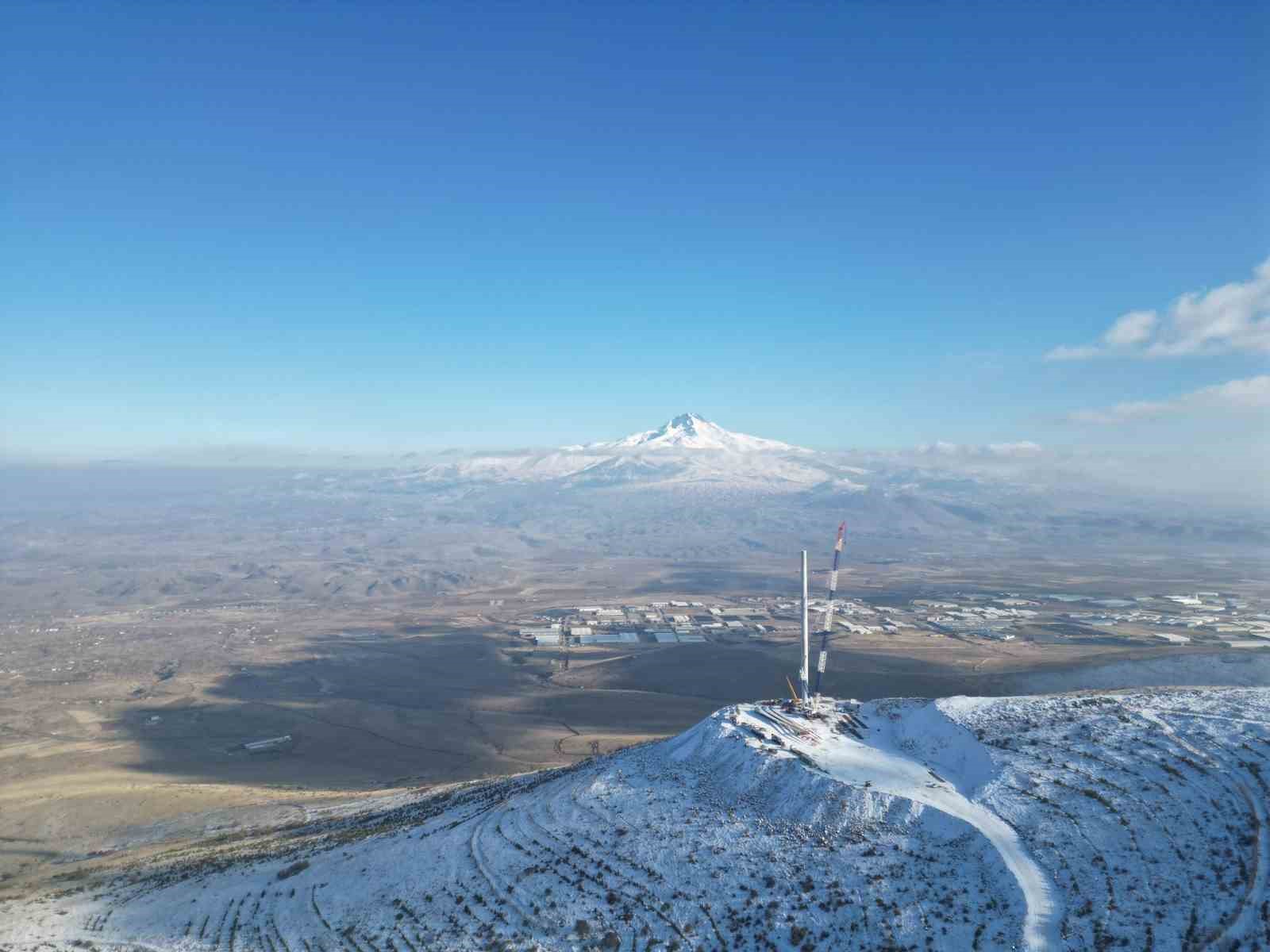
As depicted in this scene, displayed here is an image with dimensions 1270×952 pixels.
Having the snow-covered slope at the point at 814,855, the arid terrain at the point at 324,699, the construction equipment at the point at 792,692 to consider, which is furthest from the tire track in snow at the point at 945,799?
the arid terrain at the point at 324,699

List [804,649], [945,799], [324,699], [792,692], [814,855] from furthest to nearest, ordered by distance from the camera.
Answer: [324,699] < [792,692] < [804,649] < [945,799] < [814,855]

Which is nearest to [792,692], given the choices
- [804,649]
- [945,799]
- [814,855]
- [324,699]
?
[804,649]

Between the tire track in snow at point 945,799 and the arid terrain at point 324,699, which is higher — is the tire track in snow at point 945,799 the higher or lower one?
the higher one

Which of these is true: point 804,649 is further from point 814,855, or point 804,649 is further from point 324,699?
point 324,699

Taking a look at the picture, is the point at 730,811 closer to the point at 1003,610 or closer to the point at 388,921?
the point at 388,921

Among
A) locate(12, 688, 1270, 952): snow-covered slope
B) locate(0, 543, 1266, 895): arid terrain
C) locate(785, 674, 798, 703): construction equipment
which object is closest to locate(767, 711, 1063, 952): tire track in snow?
locate(12, 688, 1270, 952): snow-covered slope

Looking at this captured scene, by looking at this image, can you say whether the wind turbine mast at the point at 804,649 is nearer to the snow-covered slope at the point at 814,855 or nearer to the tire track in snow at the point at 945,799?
the snow-covered slope at the point at 814,855

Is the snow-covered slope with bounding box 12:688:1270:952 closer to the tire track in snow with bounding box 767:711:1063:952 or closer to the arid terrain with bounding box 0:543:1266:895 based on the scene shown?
the tire track in snow with bounding box 767:711:1063:952

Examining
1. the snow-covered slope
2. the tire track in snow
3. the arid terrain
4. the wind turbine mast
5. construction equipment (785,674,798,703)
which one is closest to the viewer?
the tire track in snow
